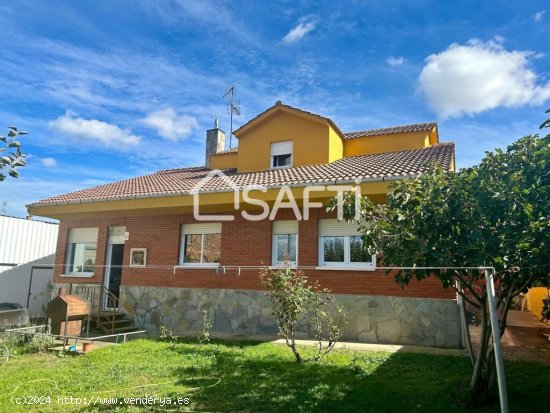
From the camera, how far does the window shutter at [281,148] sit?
541 inches

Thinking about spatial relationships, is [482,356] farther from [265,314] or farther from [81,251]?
[81,251]

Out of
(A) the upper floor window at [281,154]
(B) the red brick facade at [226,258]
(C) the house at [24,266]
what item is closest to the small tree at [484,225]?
(B) the red brick facade at [226,258]

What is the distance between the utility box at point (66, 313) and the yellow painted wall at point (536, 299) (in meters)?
14.7

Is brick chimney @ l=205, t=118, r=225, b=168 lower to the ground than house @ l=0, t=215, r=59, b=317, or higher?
higher

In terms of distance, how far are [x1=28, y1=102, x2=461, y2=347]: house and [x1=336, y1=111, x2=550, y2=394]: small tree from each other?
329cm

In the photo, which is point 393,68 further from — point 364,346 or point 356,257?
point 364,346

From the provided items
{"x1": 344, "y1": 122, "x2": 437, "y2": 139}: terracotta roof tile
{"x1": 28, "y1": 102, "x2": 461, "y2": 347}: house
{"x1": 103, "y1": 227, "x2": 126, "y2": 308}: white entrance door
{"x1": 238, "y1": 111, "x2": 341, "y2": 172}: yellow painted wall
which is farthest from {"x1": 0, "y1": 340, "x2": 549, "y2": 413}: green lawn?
{"x1": 344, "y1": 122, "x2": 437, "y2": 139}: terracotta roof tile

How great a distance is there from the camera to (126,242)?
13461 mm

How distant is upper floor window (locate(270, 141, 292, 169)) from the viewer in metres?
13.7

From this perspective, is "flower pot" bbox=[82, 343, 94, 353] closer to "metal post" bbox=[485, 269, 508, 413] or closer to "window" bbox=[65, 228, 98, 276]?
"window" bbox=[65, 228, 98, 276]

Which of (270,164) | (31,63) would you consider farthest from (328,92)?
(31,63)

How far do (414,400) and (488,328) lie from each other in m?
1.38

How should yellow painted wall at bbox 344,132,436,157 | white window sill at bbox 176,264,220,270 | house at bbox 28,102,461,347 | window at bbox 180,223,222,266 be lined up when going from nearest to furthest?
house at bbox 28,102,461,347
white window sill at bbox 176,264,220,270
window at bbox 180,223,222,266
yellow painted wall at bbox 344,132,436,157

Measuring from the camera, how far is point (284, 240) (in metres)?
11.3
